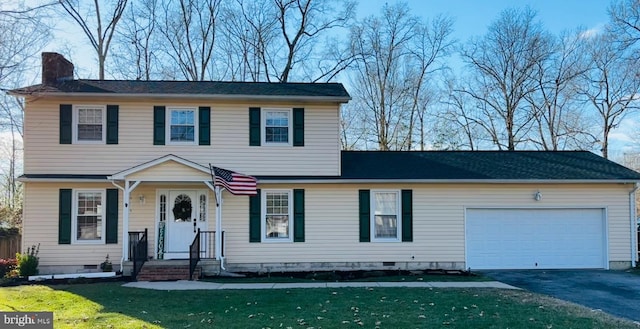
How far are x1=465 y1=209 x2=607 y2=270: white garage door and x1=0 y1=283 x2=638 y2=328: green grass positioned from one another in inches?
162

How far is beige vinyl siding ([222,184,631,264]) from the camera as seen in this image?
45.2 ft

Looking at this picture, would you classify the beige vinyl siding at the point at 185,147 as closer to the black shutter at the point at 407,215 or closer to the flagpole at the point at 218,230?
the flagpole at the point at 218,230

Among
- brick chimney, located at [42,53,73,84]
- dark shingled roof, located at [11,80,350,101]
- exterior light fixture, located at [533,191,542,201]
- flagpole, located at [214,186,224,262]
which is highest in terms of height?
brick chimney, located at [42,53,73,84]

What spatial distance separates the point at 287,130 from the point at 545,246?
854 cm

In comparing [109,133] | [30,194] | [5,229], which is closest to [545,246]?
[109,133]

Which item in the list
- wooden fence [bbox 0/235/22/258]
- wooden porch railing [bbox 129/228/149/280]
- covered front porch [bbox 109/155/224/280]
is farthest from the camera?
wooden fence [bbox 0/235/22/258]

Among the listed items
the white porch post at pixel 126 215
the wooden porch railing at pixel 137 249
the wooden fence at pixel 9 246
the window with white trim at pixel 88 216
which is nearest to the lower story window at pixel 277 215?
the wooden porch railing at pixel 137 249

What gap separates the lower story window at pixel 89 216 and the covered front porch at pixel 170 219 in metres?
0.72

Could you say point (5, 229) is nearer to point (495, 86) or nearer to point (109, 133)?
point (109, 133)

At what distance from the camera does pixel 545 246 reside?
46.9 ft

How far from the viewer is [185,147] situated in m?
13.9

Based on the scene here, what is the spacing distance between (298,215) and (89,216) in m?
5.98

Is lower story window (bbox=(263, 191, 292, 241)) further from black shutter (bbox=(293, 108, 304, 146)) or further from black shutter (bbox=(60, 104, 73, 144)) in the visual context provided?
black shutter (bbox=(60, 104, 73, 144))

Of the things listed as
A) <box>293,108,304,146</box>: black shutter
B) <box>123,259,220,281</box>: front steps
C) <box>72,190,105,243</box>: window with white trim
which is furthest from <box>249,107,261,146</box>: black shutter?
<box>72,190,105,243</box>: window with white trim
